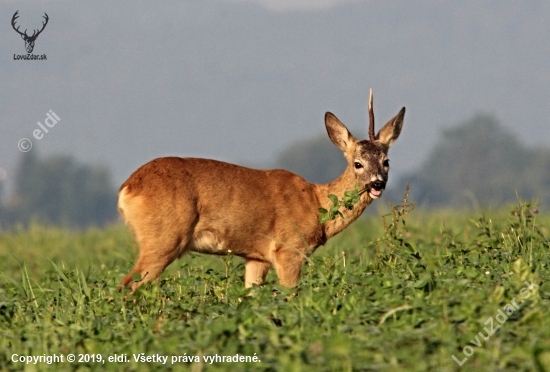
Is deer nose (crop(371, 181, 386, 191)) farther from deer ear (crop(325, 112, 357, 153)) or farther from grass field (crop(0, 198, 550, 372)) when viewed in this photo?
grass field (crop(0, 198, 550, 372))

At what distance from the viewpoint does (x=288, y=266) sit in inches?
316

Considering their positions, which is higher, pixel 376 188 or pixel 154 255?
pixel 376 188

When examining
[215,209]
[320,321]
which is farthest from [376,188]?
[320,321]

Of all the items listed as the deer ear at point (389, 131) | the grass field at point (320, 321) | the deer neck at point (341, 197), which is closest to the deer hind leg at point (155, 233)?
the grass field at point (320, 321)

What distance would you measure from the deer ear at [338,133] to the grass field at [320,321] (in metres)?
2.01

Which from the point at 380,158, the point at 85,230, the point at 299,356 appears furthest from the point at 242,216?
the point at 85,230

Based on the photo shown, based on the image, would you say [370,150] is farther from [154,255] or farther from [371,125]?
[154,255]

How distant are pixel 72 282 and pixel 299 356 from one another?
9.67 ft

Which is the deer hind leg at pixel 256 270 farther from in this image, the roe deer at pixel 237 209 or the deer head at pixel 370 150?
the deer head at pixel 370 150

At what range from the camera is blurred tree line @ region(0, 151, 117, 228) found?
9506 centimetres

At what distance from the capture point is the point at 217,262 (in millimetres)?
11195

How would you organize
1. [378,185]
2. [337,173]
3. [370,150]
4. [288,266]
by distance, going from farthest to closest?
[337,173] < [370,150] < [378,185] < [288,266]

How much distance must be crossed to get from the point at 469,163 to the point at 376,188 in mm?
81023

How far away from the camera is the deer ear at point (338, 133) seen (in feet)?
29.6
